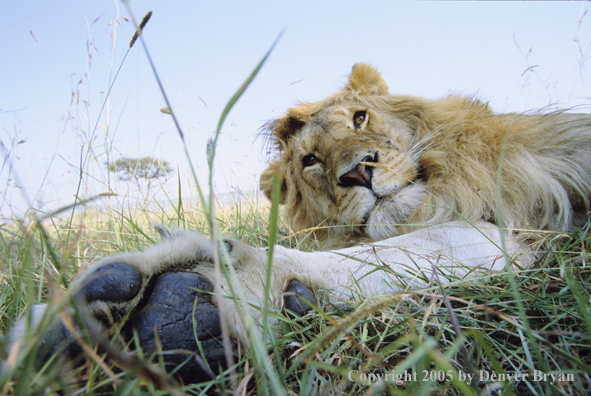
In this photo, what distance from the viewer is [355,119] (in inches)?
103

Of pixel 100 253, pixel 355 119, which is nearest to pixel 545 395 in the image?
pixel 355 119

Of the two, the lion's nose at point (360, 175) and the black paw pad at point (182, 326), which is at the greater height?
the lion's nose at point (360, 175)

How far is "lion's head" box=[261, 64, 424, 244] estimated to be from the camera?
221cm

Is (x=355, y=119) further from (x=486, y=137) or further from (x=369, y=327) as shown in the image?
(x=369, y=327)

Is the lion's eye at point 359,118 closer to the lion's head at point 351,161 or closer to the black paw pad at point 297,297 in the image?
the lion's head at point 351,161

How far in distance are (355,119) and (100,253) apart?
2.13 metres

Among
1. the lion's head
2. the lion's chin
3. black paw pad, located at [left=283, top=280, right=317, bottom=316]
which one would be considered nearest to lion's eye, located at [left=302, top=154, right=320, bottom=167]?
the lion's head

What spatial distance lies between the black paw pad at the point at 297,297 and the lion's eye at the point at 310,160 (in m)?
1.51

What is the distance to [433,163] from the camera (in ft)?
7.42

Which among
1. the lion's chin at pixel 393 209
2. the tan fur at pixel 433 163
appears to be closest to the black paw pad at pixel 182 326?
the tan fur at pixel 433 163

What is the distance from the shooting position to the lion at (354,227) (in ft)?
2.96

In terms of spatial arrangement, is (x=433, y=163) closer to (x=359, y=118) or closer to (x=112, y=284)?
(x=359, y=118)

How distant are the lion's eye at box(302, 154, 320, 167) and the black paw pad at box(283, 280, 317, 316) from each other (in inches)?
59.6

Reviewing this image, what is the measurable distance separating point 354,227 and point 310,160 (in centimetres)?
68
